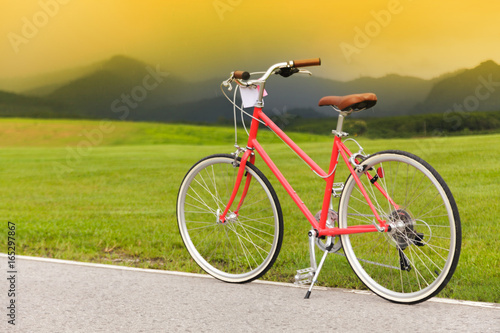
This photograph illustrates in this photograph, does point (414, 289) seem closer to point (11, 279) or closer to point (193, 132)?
point (11, 279)

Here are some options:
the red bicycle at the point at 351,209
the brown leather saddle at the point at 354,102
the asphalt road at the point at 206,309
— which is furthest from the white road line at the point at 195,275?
the brown leather saddle at the point at 354,102

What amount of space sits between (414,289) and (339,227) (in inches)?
28.3

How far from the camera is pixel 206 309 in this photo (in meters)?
3.74

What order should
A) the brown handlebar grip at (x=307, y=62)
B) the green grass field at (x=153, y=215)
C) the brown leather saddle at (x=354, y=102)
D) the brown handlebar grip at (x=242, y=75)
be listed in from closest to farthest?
the brown leather saddle at (x=354, y=102), the brown handlebar grip at (x=307, y=62), the brown handlebar grip at (x=242, y=75), the green grass field at (x=153, y=215)

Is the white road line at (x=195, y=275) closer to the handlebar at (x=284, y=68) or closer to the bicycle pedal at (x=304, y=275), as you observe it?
the bicycle pedal at (x=304, y=275)

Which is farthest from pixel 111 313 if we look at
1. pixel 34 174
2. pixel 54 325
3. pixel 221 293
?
pixel 34 174

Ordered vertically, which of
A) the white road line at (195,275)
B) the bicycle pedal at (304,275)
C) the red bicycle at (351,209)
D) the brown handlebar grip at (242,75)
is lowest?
the white road line at (195,275)

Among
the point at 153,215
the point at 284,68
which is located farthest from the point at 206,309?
the point at 153,215

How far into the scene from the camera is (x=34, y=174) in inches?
692

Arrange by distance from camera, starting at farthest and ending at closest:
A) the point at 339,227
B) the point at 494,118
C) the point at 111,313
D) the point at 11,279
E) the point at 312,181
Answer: the point at 494,118 → the point at 312,181 → the point at 11,279 → the point at 339,227 → the point at 111,313

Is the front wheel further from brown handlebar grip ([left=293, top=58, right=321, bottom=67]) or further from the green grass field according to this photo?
brown handlebar grip ([left=293, top=58, right=321, bottom=67])

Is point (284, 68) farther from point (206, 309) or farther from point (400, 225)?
point (206, 309)

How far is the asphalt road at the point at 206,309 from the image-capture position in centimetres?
338

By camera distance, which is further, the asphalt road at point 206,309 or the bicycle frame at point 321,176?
the bicycle frame at point 321,176
